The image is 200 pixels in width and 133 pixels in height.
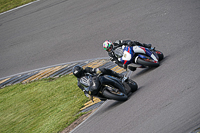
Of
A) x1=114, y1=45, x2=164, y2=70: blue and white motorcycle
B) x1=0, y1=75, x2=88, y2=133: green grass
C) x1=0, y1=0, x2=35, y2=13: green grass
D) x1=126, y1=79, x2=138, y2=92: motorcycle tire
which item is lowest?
x1=0, y1=75, x2=88, y2=133: green grass

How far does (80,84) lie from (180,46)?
4219mm

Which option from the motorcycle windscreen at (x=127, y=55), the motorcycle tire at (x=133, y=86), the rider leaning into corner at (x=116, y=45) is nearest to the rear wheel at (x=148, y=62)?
the motorcycle windscreen at (x=127, y=55)

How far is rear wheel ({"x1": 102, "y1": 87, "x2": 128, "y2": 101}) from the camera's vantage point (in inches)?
321

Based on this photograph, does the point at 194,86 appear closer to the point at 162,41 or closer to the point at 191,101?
the point at 191,101

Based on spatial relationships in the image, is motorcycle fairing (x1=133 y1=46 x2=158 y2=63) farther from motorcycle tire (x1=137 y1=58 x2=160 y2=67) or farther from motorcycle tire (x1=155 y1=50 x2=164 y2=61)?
motorcycle tire (x1=155 y1=50 x2=164 y2=61)

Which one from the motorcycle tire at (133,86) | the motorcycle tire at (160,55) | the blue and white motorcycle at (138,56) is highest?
the blue and white motorcycle at (138,56)

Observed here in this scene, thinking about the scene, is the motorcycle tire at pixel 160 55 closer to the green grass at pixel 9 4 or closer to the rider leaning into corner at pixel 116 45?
the rider leaning into corner at pixel 116 45

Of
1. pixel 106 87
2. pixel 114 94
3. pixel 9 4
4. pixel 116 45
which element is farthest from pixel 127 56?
pixel 9 4

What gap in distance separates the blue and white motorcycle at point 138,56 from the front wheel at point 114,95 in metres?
1.70

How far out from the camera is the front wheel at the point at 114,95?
26.7 feet

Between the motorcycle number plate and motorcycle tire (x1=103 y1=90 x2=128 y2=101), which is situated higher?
the motorcycle number plate

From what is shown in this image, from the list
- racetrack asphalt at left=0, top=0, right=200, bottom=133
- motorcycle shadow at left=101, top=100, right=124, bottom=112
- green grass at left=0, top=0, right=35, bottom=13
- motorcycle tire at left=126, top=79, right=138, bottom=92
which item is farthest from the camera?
green grass at left=0, top=0, right=35, bottom=13

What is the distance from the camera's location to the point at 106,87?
8359 mm

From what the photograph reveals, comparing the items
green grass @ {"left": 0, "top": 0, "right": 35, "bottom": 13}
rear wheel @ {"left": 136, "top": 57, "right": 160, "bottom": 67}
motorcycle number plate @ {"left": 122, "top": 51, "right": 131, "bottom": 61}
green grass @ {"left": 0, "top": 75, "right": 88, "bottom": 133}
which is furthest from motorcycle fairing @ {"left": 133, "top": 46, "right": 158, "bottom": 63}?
green grass @ {"left": 0, "top": 0, "right": 35, "bottom": 13}
